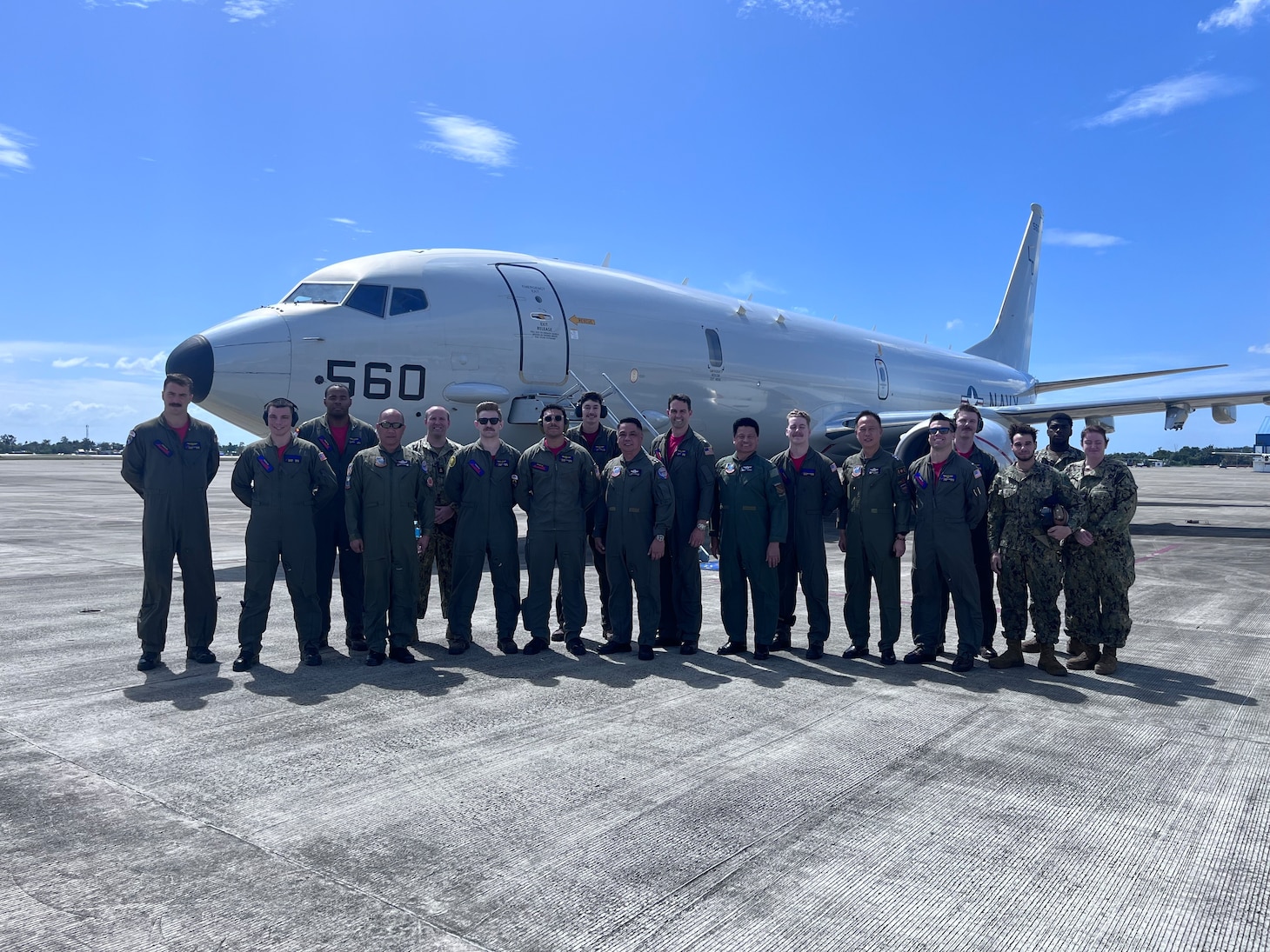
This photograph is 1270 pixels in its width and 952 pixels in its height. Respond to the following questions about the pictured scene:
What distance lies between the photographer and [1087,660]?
5664 mm

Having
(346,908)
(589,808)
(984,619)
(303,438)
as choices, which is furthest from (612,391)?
(346,908)

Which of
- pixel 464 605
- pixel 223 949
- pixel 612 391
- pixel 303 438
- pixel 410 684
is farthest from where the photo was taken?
pixel 612 391

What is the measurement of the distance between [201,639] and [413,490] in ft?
5.19

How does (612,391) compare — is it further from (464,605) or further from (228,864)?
(228,864)

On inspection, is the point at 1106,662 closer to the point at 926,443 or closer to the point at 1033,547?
the point at 1033,547

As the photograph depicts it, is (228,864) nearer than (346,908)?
No

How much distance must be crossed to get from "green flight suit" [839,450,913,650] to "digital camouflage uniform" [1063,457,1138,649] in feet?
3.50

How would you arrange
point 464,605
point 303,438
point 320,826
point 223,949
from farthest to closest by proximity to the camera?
1. point 303,438
2. point 464,605
3. point 320,826
4. point 223,949

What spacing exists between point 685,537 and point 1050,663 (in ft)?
8.03

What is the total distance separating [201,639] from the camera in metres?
5.61

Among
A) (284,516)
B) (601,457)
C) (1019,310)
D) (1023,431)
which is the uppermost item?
(1019,310)

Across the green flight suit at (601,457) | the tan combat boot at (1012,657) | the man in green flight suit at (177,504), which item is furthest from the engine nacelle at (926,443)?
the man in green flight suit at (177,504)

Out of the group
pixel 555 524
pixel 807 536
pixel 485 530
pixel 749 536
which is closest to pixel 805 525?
pixel 807 536

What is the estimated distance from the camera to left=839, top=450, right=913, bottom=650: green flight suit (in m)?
5.99
